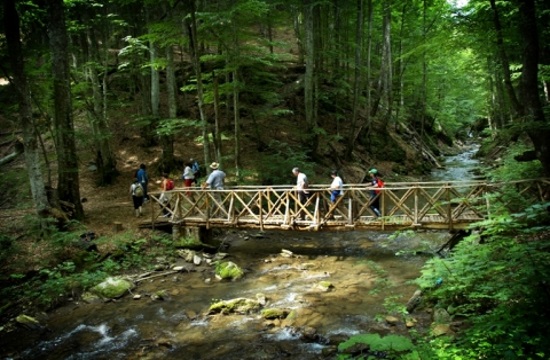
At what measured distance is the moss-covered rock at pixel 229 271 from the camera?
9375mm

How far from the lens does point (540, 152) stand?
707cm

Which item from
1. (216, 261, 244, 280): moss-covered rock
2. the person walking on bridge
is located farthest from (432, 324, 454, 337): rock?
the person walking on bridge

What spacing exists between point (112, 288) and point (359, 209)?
664 centimetres

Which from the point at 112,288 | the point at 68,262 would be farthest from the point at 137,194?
the point at 112,288

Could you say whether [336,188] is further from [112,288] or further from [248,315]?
[112,288]

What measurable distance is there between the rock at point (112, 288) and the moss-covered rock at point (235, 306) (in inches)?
93.0

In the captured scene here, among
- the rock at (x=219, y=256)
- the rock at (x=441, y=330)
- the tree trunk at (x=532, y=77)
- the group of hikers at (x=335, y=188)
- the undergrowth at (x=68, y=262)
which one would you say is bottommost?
the rock at (x=219, y=256)

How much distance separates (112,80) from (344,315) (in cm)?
2155

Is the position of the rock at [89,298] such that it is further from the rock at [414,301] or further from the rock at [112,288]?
the rock at [414,301]

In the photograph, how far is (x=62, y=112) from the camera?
11625 mm

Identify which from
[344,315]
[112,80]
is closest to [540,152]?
[344,315]

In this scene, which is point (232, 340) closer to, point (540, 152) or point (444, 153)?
point (540, 152)

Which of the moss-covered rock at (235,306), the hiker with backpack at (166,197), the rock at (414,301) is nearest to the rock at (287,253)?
the moss-covered rock at (235,306)

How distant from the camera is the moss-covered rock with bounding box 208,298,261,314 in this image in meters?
7.42
